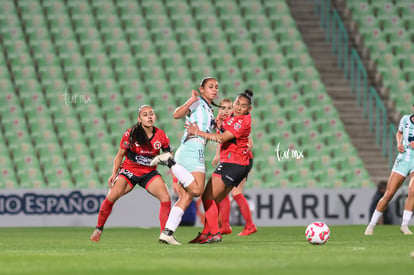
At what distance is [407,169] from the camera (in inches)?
532

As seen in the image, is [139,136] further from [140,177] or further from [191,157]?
[191,157]

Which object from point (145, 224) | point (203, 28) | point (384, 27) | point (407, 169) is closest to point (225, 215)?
point (407, 169)

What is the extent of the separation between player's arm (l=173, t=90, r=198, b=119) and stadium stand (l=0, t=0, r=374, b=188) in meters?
8.65

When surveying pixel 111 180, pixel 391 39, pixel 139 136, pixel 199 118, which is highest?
pixel 391 39

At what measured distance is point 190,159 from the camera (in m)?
10.7

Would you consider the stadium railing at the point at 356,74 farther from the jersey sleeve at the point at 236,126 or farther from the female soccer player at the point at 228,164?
the jersey sleeve at the point at 236,126

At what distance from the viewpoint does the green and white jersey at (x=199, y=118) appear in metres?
10.7

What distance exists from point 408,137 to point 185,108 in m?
4.57

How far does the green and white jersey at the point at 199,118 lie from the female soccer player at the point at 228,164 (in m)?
0.14

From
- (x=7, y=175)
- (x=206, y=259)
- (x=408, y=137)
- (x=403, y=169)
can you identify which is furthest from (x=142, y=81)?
(x=206, y=259)

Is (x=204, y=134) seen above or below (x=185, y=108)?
below

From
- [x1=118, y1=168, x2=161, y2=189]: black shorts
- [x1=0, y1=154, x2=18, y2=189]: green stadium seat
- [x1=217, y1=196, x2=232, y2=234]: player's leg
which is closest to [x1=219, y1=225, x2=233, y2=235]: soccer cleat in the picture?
[x1=217, y1=196, x2=232, y2=234]: player's leg

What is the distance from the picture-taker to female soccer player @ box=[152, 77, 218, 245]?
10.5 metres

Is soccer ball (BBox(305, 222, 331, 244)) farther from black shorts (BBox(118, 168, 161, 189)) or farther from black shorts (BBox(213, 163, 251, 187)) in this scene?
black shorts (BBox(118, 168, 161, 189))
